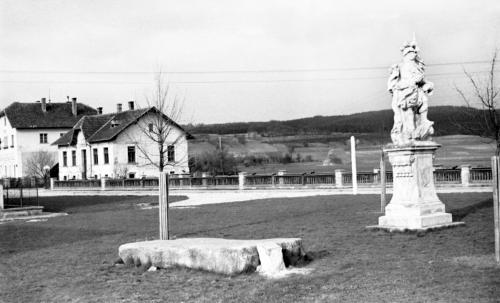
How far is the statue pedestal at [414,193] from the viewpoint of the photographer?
42.8 ft

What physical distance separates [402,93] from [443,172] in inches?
819

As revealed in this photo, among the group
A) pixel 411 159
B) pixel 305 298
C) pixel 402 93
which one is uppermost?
pixel 402 93

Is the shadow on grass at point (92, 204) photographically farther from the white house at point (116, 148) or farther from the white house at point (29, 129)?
the white house at point (29, 129)

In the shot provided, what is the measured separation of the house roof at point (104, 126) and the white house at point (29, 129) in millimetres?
8503

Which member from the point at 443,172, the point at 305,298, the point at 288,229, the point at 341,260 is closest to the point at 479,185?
the point at 443,172

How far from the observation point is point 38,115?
8194 centimetres

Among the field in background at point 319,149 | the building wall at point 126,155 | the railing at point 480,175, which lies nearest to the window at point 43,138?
the building wall at point 126,155

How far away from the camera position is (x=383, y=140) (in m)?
52.6

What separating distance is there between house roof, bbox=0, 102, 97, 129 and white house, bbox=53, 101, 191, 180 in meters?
8.76

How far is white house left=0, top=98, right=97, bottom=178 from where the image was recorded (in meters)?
79.6

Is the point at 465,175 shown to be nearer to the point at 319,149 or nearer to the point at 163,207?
the point at 163,207

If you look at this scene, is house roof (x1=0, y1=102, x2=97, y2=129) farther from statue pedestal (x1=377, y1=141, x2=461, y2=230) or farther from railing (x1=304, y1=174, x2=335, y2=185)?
statue pedestal (x1=377, y1=141, x2=461, y2=230)

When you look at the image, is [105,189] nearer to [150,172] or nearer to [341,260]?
[150,172]

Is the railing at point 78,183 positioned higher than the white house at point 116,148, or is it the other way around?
the white house at point 116,148
